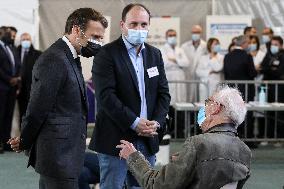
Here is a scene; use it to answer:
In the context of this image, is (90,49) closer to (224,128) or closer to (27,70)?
(224,128)

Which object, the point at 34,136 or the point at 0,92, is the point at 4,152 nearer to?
the point at 0,92

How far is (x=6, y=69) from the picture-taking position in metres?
8.57

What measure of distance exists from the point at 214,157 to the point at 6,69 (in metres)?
6.22

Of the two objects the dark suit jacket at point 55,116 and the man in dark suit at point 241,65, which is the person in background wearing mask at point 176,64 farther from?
the dark suit jacket at point 55,116

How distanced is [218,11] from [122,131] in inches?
302

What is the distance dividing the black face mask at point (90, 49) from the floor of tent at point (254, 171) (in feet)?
10.0

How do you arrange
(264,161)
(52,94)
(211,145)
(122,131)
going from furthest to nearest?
(264,161) → (122,131) → (52,94) → (211,145)

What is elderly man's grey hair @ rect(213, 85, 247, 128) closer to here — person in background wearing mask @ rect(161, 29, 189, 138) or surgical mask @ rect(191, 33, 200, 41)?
person in background wearing mask @ rect(161, 29, 189, 138)

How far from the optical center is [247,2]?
1116 centimetres

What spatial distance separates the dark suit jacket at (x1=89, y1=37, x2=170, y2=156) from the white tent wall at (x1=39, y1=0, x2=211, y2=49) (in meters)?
7.30

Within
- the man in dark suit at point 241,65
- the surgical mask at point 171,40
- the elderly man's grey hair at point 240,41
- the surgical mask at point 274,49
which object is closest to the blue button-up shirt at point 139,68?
the man in dark suit at point 241,65

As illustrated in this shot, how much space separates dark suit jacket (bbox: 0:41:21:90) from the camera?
335 inches

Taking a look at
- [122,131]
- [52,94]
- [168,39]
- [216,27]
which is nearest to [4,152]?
[168,39]

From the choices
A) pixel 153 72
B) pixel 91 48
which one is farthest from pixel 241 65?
pixel 91 48
